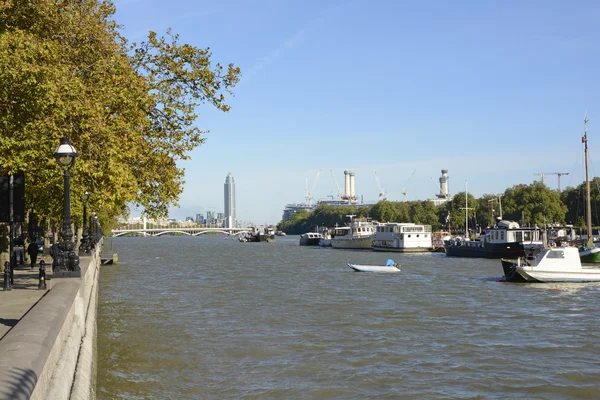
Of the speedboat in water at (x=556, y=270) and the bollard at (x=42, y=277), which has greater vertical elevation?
the bollard at (x=42, y=277)

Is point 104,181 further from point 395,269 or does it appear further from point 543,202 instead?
point 543,202

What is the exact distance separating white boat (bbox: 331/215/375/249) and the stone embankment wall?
104m

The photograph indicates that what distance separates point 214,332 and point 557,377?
11.6 metres

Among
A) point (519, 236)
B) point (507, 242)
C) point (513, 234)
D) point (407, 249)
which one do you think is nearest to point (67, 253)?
point (507, 242)

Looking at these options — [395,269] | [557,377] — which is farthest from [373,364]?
[395,269]

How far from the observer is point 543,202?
133625 mm

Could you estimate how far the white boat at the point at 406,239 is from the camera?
98.8 m

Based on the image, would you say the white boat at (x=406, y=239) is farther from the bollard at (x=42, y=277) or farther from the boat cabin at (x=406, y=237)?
the bollard at (x=42, y=277)

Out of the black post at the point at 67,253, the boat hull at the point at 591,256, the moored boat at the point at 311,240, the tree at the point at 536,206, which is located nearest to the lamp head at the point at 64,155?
the black post at the point at 67,253

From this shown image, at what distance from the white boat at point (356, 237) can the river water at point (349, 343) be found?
7580cm

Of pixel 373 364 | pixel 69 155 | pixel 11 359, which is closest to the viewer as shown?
pixel 11 359

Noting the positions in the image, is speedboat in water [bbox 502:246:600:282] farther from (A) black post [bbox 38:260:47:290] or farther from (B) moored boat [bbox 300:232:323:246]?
(B) moored boat [bbox 300:232:323:246]

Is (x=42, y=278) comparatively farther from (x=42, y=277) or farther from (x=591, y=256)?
(x=591, y=256)

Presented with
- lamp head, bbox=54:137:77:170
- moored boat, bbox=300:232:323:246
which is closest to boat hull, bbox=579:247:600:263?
lamp head, bbox=54:137:77:170
